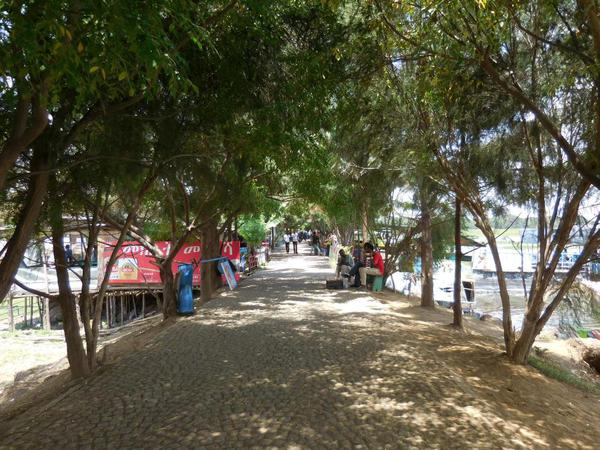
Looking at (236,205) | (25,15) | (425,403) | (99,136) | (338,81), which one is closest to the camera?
(25,15)

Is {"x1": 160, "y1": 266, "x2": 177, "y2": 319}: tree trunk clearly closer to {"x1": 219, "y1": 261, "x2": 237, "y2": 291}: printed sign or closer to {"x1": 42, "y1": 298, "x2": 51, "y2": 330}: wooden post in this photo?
{"x1": 219, "y1": 261, "x2": 237, "y2": 291}: printed sign

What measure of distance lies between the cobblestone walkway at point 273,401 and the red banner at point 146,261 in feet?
35.9

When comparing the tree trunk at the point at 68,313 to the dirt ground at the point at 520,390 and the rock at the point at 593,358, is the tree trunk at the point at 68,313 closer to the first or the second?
the dirt ground at the point at 520,390

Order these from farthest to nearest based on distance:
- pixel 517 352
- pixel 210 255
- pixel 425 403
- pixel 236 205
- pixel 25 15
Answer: pixel 210 255, pixel 236 205, pixel 517 352, pixel 425 403, pixel 25 15

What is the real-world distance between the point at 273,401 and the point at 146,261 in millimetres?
16962

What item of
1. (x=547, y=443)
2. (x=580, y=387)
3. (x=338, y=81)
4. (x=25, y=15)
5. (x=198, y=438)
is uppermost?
(x=338, y=81)

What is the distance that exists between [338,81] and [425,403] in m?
4.51

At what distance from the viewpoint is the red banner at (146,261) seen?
19.9 metres

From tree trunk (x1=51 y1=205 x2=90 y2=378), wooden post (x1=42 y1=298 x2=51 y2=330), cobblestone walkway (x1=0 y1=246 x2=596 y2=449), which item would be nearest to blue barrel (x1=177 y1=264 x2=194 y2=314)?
cobblestone walkway (x1=0 y1=246 x2=596 y2=449)

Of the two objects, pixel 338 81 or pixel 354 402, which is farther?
pixel 338 81

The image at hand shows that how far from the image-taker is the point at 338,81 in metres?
6.97

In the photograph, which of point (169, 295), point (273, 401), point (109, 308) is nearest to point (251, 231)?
point (109, 308)

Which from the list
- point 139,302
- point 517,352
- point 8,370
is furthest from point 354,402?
point 139,302

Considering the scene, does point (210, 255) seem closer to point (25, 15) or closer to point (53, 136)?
point (53, 136)
